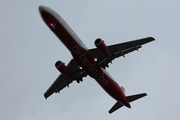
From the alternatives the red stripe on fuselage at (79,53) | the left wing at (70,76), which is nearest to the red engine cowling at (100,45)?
the red stripe on fuselage at (79,53)

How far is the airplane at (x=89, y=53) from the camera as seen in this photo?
4403 centimetres

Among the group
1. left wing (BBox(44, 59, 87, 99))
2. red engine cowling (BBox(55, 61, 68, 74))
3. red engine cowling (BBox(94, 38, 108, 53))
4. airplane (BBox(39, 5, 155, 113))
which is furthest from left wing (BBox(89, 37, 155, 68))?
red engine cowling (BBox(55, 61, 68, 74))

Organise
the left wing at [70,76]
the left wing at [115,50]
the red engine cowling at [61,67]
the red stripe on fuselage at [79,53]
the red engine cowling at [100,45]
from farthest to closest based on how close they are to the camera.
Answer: the left wing at [70,76], the red engine cowling at [61,67], the left wing at [115,50], the red engine cowling at [100,45], the red stripe on fuselage at [79,53]

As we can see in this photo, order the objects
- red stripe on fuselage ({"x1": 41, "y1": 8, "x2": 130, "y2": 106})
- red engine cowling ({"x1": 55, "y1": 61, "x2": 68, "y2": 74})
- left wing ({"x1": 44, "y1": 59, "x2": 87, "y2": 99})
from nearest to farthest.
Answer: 1. red stripe on fuselage ({"x1": 41, "y1": 8, "x2": 130, "y2": 106})
2. red engine cowling ({"x1": 55, "y1": 61, "x2": 68, "y2": 74})
3. left wing ({"x1": 44, "y1": 59, "x2": 87, "y2": 99})

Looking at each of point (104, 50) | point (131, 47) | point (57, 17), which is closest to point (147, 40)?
point (131, 47)

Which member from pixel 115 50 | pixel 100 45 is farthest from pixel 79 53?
pixel 115 50

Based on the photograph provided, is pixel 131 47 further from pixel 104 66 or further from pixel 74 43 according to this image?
pixel 74 43

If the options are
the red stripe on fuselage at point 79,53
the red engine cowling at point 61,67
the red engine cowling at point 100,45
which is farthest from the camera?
the red engine cowling at point 61,67

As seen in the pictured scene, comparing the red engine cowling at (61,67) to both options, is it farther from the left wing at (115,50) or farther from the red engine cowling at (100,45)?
the red engine cowling at (100,45)

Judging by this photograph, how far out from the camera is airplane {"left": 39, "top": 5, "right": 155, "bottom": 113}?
44.0 meters

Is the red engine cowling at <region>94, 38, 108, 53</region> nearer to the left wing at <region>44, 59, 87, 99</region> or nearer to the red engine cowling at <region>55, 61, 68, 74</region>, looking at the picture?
the left wing at <region>44, 59, 87, 99</region>

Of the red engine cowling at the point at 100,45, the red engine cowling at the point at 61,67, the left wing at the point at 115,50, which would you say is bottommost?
the left wing at the point at 115,50

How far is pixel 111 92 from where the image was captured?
4928 cm

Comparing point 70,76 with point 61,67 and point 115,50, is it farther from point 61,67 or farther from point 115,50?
point 115,50
